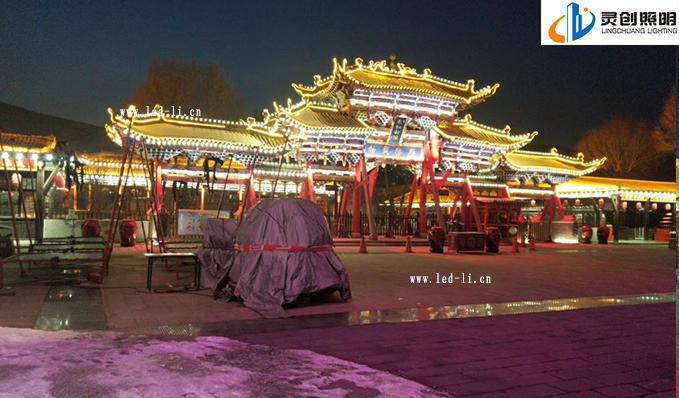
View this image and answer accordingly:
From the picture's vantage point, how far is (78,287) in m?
9.51

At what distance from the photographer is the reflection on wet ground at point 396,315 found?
250 inches

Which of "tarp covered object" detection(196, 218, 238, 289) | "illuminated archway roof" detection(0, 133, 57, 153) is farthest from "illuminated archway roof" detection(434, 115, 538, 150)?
"tarp covered object" detection(196, 218, 238, 289)

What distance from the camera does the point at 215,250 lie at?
9617mm

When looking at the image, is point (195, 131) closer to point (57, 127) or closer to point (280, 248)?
point (280, 248)

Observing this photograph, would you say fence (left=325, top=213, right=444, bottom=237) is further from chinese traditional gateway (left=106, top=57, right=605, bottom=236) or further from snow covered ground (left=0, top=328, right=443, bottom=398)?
snow covered ground (left=0, top=328, right=443, bottom=398)

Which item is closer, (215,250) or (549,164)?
(215,250)

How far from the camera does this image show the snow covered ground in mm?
3894

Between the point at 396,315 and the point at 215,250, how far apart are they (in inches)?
147

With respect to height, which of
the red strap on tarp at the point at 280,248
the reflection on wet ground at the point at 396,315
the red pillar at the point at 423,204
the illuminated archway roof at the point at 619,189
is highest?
the illuminated archway roof at the point at 619,189

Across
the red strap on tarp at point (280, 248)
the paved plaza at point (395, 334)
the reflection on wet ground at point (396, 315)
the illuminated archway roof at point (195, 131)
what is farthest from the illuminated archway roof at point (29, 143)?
the reflection on wet ground at point (396, 315)

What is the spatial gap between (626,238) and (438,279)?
26.5 metres

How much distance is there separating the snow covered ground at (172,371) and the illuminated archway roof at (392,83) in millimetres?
18220

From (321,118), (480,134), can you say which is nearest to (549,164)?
(480,134)

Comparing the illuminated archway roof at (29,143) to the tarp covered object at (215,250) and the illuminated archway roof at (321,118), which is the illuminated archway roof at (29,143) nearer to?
the illuminated archway roof at (321,118)
